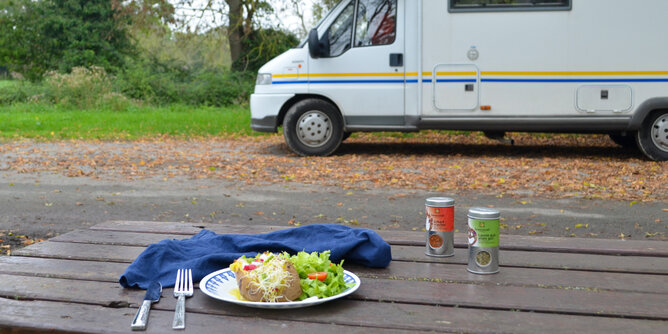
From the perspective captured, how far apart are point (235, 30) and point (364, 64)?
50.5ft

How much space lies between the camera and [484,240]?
2.39 metres

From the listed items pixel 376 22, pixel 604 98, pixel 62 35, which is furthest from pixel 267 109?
pixel 62 35

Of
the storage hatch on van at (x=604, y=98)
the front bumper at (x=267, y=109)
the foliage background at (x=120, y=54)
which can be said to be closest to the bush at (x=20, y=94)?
the foliage background at (x=120, y=54)

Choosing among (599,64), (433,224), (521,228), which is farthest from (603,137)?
(433,224)

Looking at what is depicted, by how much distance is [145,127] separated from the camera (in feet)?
59.5

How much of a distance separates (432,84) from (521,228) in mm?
5285

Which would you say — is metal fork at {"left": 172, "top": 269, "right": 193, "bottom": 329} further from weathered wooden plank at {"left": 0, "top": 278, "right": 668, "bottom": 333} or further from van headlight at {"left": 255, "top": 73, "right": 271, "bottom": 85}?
van headlight at {"left": 255, "top": 73, "right": 271, "bottom": 85}

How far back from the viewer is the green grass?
55.0 ft

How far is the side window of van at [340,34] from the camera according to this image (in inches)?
453

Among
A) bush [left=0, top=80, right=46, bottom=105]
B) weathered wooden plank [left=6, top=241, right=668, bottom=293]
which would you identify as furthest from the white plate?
bush [left=0, top=80, right=46, bottom=105]

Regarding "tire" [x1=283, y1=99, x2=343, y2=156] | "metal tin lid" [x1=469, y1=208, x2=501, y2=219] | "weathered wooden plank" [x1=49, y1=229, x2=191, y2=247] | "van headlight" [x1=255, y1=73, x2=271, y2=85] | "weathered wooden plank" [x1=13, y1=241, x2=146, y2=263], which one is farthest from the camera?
"van headlight" [x1=255, y1=73, x2=271, y2=85]

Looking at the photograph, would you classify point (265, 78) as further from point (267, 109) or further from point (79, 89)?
point (79, 89)

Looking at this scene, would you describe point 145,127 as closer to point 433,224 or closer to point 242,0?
point 242,0

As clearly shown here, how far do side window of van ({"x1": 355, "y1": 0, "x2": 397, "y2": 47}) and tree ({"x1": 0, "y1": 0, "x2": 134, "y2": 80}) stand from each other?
20.0 meters
